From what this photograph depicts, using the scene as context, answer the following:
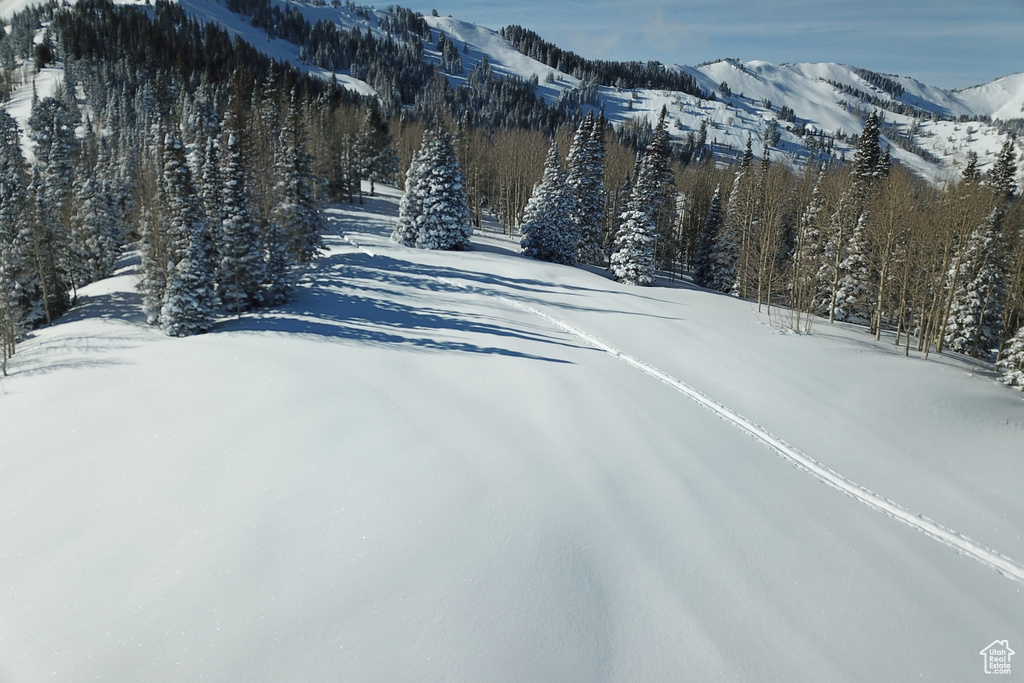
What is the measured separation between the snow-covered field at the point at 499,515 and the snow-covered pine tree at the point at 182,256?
3404 millimetres

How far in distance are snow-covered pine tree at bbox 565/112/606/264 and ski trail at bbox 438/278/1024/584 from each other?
2629 centimetres

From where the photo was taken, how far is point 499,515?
10430mm

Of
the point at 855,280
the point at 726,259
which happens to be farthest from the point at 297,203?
the point at 726,259

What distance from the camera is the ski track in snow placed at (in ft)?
34.5

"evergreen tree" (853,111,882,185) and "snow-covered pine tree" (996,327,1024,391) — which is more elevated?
"evergreen tree" (853,111,882,185)

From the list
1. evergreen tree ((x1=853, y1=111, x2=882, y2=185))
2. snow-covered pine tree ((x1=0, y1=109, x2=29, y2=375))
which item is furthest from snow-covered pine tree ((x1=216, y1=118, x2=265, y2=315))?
evergreen tree ((x1=853, y1=111, x2=882, y2=185))

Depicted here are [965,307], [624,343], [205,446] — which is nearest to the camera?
[205,446]

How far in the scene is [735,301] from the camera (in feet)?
112

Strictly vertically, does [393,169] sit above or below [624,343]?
above

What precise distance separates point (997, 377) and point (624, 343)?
53.6ft

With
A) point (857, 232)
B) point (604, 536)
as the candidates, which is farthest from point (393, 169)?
point (604, 536)

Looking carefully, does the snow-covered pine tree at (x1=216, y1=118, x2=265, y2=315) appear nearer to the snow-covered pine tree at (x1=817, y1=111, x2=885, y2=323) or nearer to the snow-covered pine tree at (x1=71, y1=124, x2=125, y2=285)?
the snow-covered pine tree at (x1=71, y1=124, x2=125, y2=285)

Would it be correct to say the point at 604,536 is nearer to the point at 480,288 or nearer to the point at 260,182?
the point at 480,288

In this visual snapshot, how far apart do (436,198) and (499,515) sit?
31.2 meters
